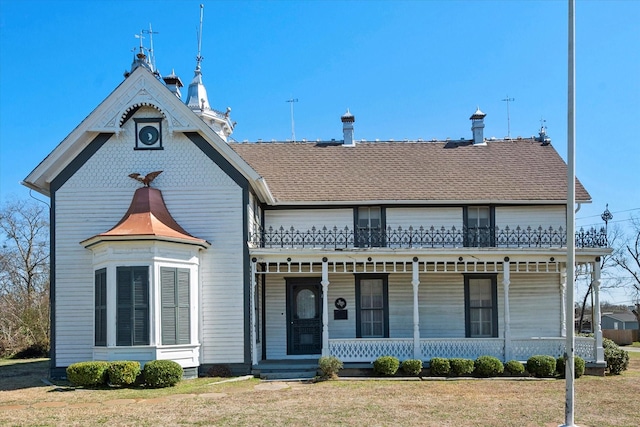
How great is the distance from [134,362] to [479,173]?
13362mm

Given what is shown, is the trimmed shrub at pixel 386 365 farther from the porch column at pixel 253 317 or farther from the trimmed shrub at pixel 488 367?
the porch column at pixel 253 317

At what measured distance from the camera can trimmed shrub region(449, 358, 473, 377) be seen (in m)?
18.4

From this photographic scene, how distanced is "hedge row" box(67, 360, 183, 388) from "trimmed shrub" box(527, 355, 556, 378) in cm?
974

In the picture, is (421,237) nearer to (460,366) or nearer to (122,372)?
(460,366)

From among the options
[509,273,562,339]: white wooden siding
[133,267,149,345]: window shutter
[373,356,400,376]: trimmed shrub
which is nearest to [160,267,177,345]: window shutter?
[133,267,149,345]: window shutter

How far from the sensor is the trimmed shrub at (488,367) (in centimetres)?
1844

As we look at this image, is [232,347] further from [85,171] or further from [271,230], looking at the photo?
[85,171]

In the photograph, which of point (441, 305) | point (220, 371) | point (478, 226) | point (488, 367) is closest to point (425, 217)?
point (478, 226)

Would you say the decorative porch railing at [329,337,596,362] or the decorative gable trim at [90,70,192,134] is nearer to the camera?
the decorative gable trim at [90,70,192,134]

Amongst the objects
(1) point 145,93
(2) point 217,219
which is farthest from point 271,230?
(1) point 145,93

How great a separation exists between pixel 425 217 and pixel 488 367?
5.66m

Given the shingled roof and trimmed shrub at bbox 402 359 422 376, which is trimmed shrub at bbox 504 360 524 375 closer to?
trimmed shrub at bbox 402 359 422 376

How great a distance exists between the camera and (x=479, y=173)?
76.5 ft

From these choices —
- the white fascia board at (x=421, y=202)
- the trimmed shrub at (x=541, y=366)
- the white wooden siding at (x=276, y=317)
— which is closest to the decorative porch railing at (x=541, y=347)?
the trimmed shrub at (x=541, y=366)
